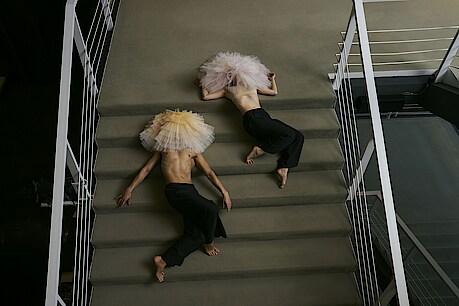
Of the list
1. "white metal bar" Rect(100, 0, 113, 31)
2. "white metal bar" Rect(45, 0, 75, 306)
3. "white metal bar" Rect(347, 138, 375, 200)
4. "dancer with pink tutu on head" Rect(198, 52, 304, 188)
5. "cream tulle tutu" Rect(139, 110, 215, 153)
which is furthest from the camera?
"white metal bar" Rect(100, 0, 113, 31)

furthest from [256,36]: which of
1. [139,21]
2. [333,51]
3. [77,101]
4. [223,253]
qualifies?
[77,101]

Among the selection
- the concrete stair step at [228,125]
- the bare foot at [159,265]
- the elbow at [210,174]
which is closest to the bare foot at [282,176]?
the concrete stair step at [228,125]

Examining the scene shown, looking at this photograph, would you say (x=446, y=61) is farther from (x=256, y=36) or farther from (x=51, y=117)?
(x=51, y=117)

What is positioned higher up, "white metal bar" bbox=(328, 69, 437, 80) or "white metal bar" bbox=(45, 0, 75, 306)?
"white metal bar" bbox=(328, 69, 437, 80)

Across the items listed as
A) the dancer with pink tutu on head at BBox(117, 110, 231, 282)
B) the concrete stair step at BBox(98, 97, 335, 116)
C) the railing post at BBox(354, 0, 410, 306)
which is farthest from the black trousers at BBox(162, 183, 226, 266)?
the railing post at BBox(354, 0, 410, 306)

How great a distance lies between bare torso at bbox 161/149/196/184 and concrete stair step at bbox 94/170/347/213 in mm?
178

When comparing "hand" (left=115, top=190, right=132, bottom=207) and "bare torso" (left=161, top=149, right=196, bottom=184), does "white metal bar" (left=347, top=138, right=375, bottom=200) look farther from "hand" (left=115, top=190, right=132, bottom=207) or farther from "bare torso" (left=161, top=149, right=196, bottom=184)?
"hand" (left=115, top=190, right=132, bottom=207)

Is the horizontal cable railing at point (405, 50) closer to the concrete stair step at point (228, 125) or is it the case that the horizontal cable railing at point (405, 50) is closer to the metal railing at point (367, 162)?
the metal railing at point (367, 162)

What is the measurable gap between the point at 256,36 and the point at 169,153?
1516 mm

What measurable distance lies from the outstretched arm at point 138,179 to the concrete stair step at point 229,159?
0.12m

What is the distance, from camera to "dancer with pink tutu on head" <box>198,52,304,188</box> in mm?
3549

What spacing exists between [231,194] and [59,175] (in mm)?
1259

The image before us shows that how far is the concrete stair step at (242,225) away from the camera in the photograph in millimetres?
3412

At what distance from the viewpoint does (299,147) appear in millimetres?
3576
